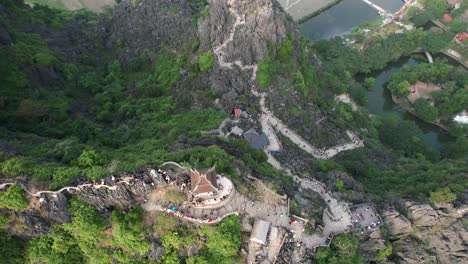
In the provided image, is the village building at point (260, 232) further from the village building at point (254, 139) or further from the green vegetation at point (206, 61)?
the green vegetation at point (206, 61)

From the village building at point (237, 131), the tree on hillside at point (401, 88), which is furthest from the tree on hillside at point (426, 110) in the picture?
the village building at point (237, 131)

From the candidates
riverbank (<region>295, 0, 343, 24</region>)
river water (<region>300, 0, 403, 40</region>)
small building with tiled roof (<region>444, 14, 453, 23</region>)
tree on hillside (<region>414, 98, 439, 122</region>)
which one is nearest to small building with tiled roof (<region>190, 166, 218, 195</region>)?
tree on hillside (<region>414, 98, 439, 122</region>)

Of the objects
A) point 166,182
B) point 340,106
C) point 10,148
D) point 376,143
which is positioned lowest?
point 376,143

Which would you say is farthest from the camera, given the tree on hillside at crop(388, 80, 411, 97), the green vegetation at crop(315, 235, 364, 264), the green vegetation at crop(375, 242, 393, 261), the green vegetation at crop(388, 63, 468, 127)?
the tree on hillside at crop(388, 80, 411, 97)

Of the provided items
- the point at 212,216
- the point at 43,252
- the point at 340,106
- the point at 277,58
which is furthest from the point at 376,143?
the point at 43,252

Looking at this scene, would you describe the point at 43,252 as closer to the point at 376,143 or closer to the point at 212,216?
the point at 212,216

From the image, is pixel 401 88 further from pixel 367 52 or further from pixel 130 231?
pixel 130 231

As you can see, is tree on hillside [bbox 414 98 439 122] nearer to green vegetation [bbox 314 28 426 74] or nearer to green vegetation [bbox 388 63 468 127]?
green vegetation [bbox 388 63 468 127]
